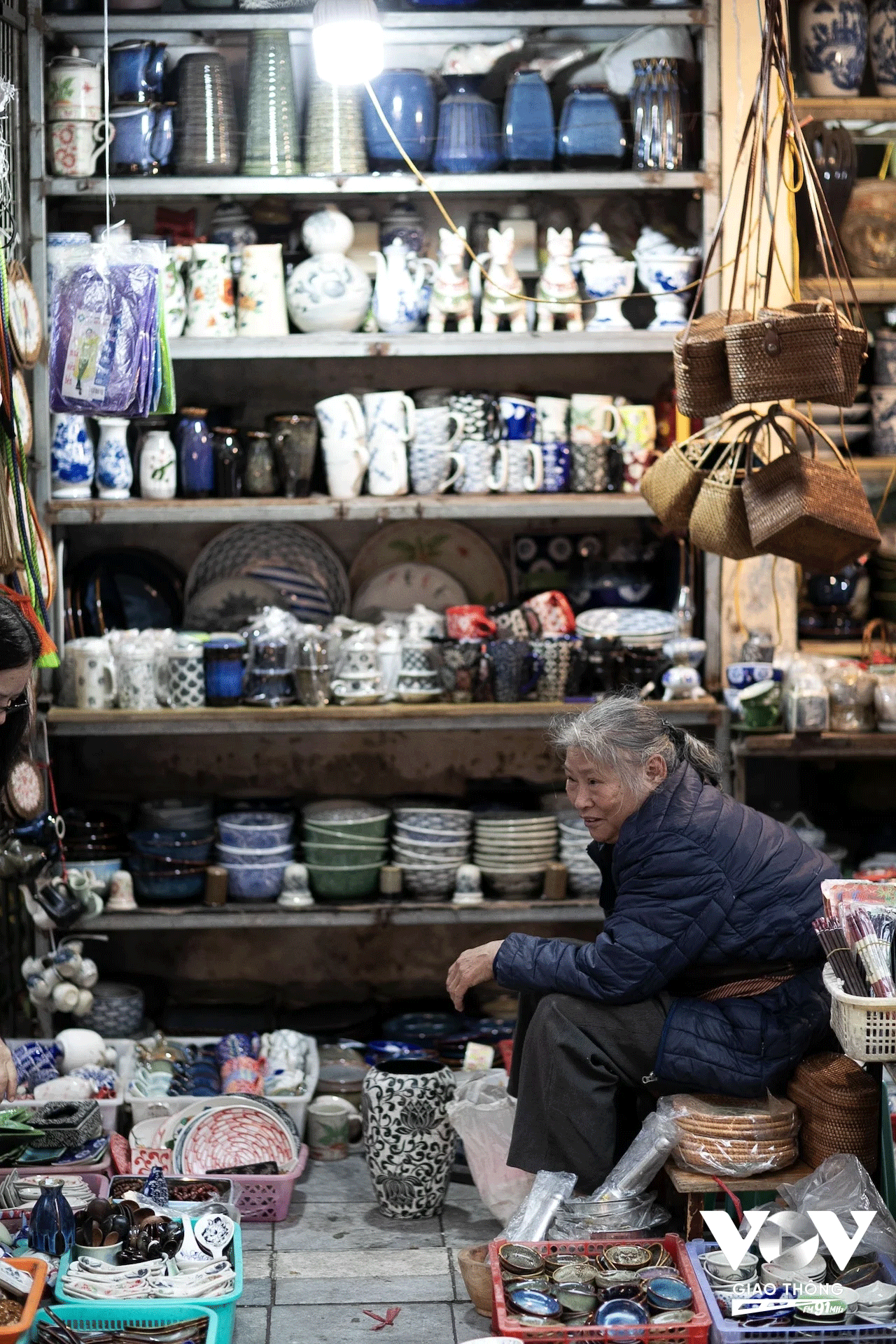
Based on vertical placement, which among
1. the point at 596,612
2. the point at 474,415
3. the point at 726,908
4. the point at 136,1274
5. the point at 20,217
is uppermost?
the point at 20,217

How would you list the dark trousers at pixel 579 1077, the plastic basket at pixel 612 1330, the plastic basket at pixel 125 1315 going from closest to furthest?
the plastic basket at pixel 612 1330
the plastic basket at pixel 125 1315
the dark trousers at pixel 579 1077

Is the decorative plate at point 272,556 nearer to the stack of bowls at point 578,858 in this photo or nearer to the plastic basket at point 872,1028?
the stack of bowls at point 578,858

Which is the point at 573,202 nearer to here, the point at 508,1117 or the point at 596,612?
the point at 596,612

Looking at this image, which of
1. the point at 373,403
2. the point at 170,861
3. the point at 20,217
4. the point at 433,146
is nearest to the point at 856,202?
the point at 433,146

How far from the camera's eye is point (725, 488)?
3.55 metres

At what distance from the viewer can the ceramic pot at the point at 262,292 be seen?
13.8 ft

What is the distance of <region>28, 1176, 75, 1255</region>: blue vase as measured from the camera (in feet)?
8.95

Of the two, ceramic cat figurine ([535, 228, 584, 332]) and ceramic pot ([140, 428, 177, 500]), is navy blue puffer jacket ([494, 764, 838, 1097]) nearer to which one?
ceramic cat figurine ([535, 228, 584, 332])

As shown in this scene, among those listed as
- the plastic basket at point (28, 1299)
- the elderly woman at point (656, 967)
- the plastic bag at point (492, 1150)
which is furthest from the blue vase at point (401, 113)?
the plastic basket at point (28, 1299)

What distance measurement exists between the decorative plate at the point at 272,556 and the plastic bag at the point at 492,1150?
69.3 inches

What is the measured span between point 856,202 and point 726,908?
2.29m

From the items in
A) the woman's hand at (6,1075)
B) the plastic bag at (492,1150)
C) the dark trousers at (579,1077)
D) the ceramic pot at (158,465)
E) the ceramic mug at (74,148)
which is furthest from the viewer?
the ceramic pot at (158,465)

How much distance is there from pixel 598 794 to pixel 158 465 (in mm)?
1782

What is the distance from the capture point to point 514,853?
4207mm
